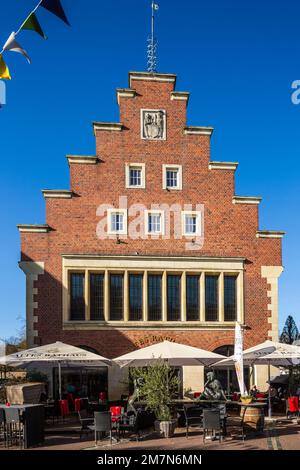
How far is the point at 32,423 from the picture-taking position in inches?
704

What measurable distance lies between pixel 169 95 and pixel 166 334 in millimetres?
11011

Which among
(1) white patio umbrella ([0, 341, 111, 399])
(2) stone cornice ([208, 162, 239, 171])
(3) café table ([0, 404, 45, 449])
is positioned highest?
(2) stone cornice ([208, 162, 239, 171])

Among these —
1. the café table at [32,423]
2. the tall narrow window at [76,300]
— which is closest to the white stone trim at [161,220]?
the tall narrow window at [76,300]

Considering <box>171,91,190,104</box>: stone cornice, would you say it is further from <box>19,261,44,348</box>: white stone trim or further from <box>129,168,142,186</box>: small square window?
<box>19,261,44,348</box>: white stone trim

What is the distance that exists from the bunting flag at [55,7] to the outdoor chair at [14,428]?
10220 mm

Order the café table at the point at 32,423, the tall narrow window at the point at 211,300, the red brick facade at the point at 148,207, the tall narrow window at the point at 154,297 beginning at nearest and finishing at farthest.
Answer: the café table at the point at 32,423
the red brick facade at the point at 148,207
the tall narrow window at the point at 154,297
the tall narrow window at the point at 211,300

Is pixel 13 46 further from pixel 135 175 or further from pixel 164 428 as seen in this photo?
pixel 135 175

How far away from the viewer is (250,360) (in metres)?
25.9

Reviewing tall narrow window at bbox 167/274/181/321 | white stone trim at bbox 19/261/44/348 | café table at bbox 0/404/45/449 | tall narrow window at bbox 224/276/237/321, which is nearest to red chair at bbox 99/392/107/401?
white stone trim at bbox 19/261/44/348

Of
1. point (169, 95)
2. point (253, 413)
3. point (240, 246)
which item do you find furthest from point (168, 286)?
point (253, 413)

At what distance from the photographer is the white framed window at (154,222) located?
3075 cm

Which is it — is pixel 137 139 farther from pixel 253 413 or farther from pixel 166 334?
pixel 253 413

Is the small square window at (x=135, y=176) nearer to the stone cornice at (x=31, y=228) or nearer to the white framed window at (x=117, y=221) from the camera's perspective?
the white framed window at (x=117, y=221)

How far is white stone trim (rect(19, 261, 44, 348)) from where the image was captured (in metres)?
29.3
